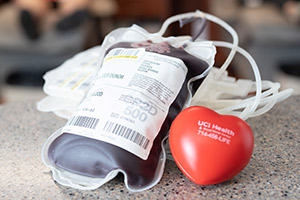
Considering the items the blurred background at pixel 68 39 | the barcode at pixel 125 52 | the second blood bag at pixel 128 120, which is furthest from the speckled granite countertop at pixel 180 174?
the blurred background at pixel 68 39

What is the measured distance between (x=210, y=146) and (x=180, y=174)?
2.6 inches

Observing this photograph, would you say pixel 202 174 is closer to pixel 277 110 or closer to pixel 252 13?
pixel 277 110

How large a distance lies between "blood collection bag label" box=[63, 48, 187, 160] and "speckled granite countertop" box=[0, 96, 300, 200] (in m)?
0.06

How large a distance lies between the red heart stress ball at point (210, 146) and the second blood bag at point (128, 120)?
29 mm

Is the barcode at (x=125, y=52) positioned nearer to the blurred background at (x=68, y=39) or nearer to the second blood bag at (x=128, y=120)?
the second blood bag at (x=128, y=120)

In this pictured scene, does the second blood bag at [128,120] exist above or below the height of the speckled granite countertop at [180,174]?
above

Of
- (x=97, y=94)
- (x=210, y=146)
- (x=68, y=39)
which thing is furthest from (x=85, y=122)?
(x=68, y=39)

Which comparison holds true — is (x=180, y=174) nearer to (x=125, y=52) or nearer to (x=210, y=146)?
(x=210, y=146)

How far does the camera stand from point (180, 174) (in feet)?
1.68

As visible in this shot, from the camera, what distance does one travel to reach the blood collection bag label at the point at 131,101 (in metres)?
0.47

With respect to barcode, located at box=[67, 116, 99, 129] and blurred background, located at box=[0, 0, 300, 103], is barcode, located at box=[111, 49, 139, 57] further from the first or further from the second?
blurred background, located at box=[0, 0, 300, 103]

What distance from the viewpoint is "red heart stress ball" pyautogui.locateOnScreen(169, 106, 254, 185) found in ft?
1.55

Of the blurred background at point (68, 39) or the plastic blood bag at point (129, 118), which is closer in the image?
the plastic blood bag at point (129, 118)

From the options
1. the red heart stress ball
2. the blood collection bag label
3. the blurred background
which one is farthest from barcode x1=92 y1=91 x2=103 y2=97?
the blurred background
